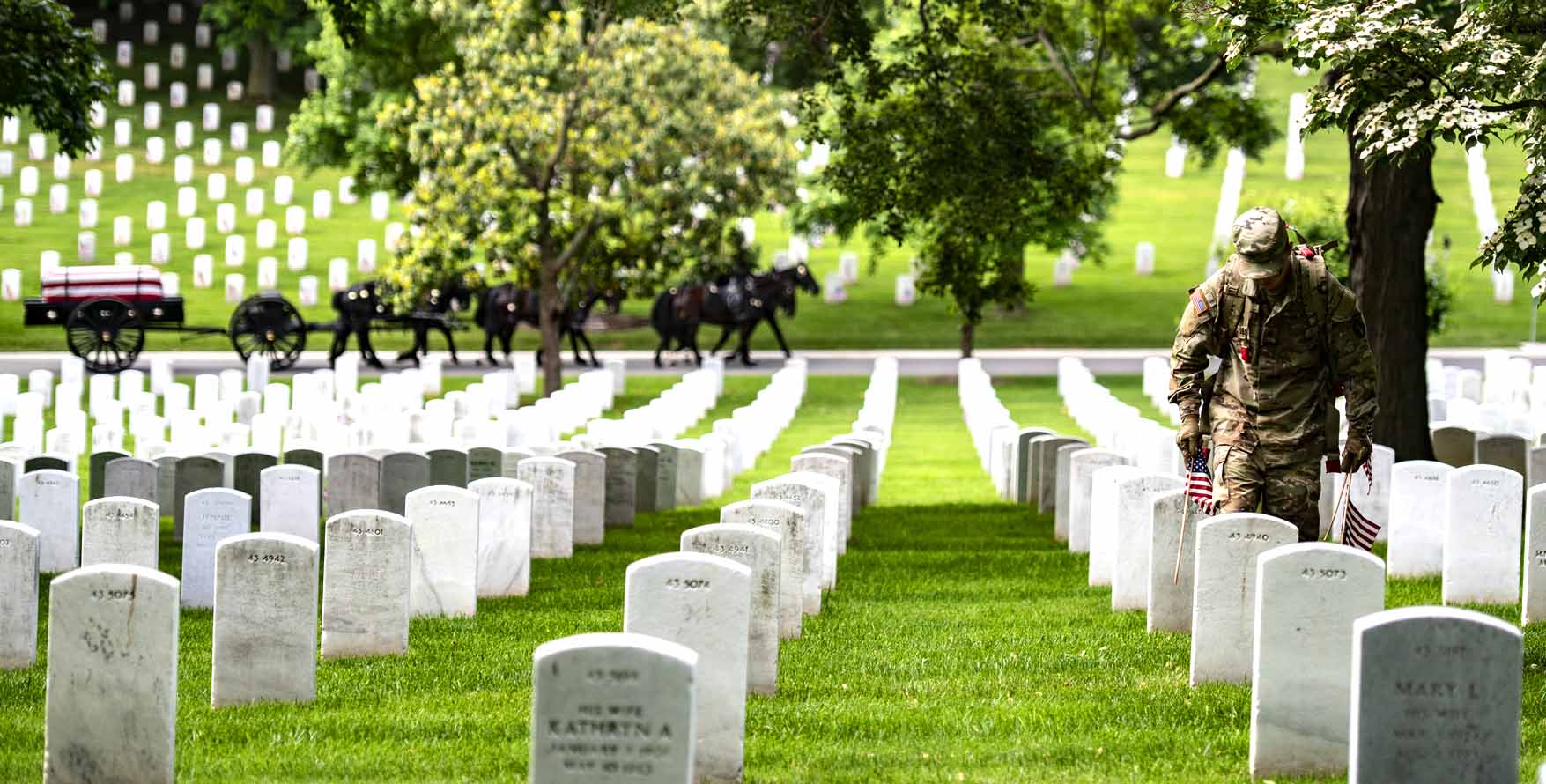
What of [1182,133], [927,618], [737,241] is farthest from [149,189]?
[927,618]

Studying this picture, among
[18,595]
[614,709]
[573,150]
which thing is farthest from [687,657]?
[573,150]

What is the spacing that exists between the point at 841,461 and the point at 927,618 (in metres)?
2.51

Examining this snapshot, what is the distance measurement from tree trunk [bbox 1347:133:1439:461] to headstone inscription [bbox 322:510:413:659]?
388 inches

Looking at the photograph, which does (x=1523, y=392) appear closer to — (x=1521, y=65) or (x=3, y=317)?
(x=1521, y=65)

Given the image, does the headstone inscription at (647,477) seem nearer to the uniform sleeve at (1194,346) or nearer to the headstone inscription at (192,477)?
the headstone inscription at (192,477)

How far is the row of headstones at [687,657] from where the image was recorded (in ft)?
17.8

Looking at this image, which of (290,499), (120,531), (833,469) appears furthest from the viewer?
(833,469)

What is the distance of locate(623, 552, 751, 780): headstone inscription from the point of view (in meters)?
6.69

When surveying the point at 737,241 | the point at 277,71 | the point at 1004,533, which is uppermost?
the point at 277,71

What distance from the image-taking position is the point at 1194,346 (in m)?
8.83

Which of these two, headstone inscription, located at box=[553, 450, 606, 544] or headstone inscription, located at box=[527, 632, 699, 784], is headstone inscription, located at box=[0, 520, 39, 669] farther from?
headstone inscription, located at box=[553, 450, 606, 544]

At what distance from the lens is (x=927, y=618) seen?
10.5 m

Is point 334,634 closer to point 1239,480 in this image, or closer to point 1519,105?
point 1239,480

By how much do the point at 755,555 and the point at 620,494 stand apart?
711 cm
